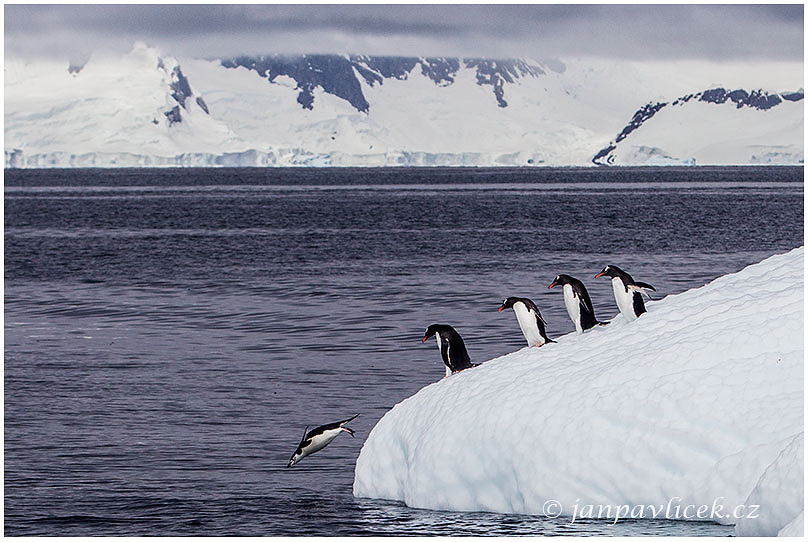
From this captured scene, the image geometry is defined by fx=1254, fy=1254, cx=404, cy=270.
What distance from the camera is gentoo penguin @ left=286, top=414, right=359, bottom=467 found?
15.8m

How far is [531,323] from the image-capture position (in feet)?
53.5

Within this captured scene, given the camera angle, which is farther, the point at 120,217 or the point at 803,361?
the point at 120,217

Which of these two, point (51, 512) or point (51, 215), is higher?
point (51, 512)

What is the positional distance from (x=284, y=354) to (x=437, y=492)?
12176 millimetres

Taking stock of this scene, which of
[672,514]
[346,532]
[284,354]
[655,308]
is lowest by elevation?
[284,354]

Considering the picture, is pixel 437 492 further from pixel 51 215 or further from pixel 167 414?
pixel 51 215

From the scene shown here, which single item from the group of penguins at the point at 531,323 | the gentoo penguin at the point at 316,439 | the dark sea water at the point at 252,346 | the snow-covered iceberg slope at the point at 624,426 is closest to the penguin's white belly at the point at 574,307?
the group of penguins at the point at 531,323

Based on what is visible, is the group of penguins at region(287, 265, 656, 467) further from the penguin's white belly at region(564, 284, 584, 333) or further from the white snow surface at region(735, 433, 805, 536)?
the white snow surface at region(735, 433, 805, 536)

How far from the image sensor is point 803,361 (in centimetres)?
1226

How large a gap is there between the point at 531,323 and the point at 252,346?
1055cm

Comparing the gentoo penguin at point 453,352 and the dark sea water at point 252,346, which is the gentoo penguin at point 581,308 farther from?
the dark sea water at point 252,346

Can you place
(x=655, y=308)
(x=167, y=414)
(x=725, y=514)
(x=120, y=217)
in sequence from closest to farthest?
(x=725, y=514), (x=655, y=308), (x=167, y=414), (x=120, y=217)

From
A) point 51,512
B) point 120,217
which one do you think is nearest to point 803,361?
point 51,512

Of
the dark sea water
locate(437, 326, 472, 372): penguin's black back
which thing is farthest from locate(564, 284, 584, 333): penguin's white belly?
the dark sea water
